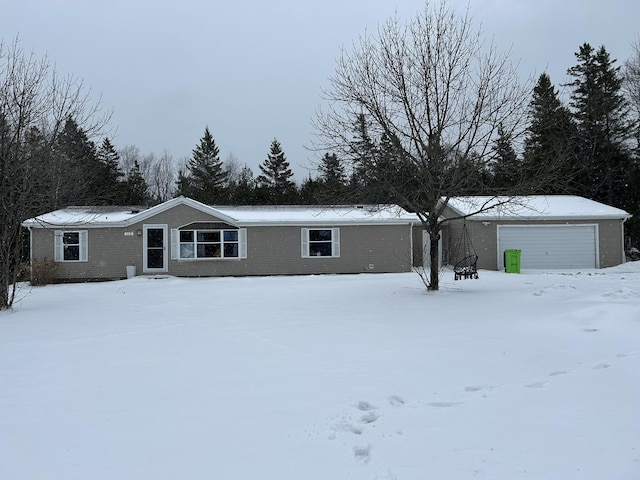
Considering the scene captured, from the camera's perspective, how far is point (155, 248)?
20.5m

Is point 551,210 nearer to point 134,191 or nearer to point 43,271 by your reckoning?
point 43,271

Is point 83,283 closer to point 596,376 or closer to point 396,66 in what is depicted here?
point 396,66

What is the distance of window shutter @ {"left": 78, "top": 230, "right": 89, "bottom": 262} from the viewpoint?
20281 millimetres

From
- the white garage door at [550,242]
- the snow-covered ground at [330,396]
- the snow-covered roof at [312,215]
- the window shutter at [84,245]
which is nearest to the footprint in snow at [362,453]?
the snow-covered ground at [330,396]

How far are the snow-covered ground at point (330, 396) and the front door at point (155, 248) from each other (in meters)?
11.0

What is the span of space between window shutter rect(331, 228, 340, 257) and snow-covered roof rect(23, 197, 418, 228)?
45cm

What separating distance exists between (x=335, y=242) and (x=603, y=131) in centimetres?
2298

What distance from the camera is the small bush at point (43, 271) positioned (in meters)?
19.4

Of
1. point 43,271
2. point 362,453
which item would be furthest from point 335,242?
point 362,453

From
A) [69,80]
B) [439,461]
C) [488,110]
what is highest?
[69,80]

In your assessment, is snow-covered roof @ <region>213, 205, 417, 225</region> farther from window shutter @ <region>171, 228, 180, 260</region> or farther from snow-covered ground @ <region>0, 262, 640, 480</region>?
snow-covered ground @ <region>0, 262, 640, 480</region>

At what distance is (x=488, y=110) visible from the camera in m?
11.9

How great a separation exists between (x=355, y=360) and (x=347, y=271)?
50.2ft

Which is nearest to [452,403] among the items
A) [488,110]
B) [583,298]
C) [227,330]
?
[227,330]
